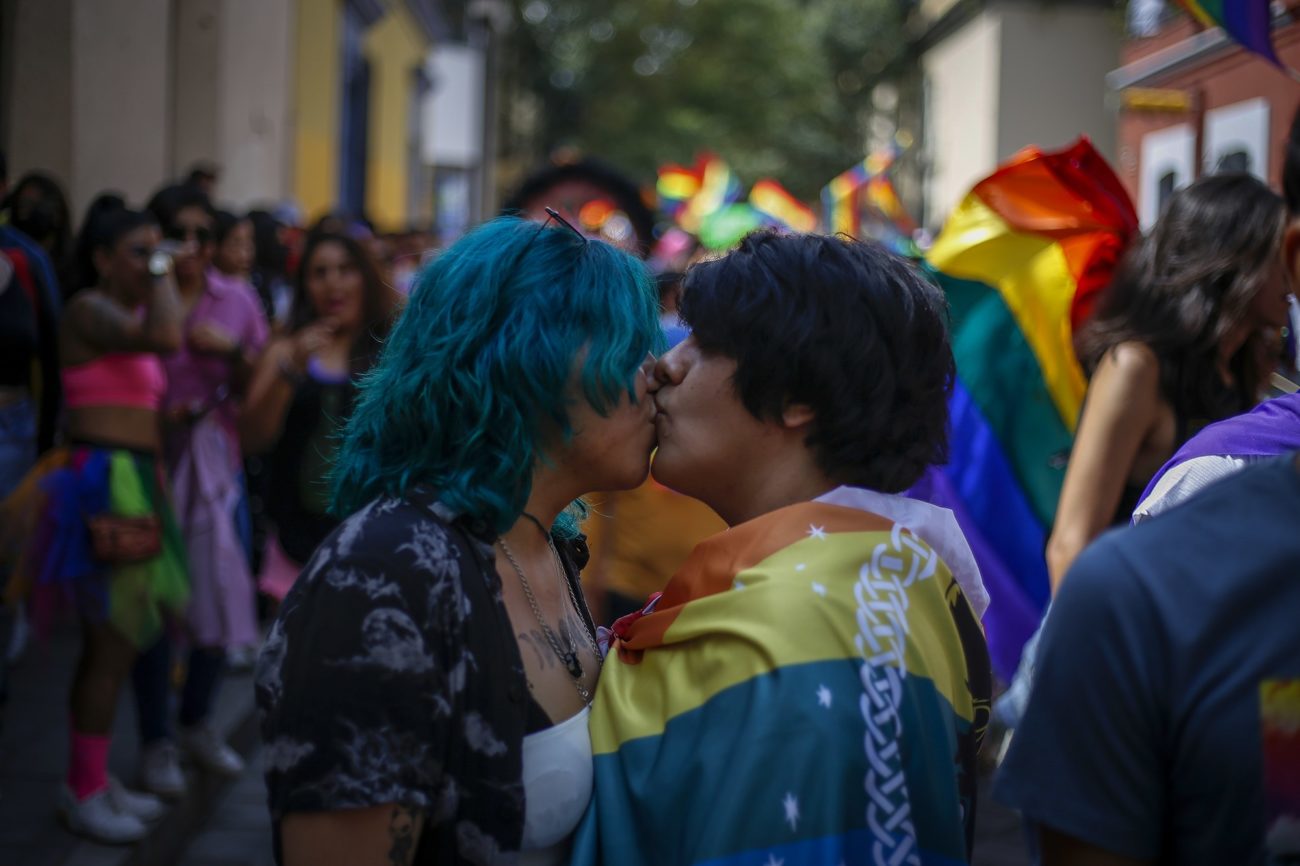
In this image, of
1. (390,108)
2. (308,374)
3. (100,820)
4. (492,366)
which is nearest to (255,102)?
(308,374)

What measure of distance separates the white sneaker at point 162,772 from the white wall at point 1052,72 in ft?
64.5

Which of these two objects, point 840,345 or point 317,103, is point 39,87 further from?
point 317,103

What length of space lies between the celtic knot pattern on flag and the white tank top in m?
0.35

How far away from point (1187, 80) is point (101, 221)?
9508 mm

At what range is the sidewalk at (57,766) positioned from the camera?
14.0 feet

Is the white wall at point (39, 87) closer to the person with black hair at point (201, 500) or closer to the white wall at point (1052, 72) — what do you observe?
the person with black hair at point (201, 500)

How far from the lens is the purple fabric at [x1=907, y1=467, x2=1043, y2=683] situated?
3.80 m

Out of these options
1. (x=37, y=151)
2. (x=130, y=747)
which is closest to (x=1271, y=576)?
(x=130, y=747)

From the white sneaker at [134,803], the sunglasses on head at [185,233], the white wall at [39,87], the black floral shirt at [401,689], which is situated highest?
the white wall at [39,87]

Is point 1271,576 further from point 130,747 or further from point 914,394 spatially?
point 130,747

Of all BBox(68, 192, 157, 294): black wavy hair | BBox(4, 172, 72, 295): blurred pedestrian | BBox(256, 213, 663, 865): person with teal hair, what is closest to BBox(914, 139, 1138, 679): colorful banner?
BBox(256, 213, 663, 865): person with teal hair

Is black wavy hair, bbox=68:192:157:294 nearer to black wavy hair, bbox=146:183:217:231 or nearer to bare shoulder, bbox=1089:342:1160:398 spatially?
black wavy hair, bbox=146:183:217:231

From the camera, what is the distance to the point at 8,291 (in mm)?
4480

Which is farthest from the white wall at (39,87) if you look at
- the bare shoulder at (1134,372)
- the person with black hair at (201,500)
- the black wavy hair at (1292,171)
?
the black wavy hair at (1292,171)
